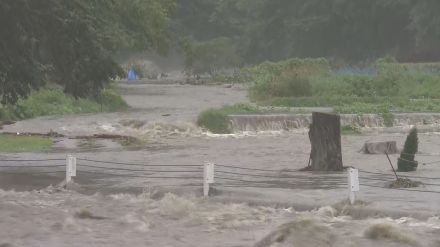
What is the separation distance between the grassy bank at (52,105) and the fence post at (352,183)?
25451mm

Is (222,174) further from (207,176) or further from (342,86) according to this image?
(342,86)

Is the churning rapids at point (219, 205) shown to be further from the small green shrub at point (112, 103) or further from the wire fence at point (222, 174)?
the small green shrub at point (112, 103)

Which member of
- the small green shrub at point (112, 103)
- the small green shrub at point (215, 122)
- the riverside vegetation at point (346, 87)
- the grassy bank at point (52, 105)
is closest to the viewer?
the small green shrub at point (215, 122)

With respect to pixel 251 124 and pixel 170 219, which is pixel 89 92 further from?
pixel 251 124

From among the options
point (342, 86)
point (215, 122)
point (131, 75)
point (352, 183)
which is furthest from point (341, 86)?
point (131, 75)

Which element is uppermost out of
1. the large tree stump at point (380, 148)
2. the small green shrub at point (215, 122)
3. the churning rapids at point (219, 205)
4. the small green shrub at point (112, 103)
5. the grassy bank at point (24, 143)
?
the small green shrub at point (112, 103)

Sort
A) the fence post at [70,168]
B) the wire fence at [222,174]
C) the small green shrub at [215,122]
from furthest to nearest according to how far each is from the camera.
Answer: the small green shrub at [215,122] → the fence post at [70,168] → the wire fence at [222,174]

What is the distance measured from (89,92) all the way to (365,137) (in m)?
14.3

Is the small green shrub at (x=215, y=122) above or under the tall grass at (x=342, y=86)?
under

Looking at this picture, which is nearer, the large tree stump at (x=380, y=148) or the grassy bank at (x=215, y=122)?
the large tree stump at (x=380, y=148)

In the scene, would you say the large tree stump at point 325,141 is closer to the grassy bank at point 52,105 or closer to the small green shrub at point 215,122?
the small green shrub at point 215,122

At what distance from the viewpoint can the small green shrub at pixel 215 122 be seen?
118 ft

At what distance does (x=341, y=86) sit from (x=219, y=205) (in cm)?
3716

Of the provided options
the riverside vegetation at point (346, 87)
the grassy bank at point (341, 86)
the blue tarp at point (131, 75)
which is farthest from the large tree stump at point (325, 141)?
the blue tarp at point (131, 75)
